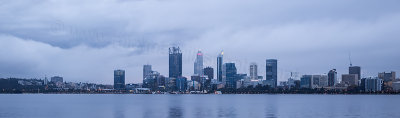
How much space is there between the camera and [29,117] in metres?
84.0

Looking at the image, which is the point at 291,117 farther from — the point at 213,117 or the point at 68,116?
the point at 68,116

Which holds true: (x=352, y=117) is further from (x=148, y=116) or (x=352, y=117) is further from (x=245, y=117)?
(x=148, y=116)

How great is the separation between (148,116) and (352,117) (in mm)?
36663

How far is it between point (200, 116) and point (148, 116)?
366 inches

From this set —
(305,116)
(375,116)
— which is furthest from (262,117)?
(375,116)

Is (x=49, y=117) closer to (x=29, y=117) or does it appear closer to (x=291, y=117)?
(x=29, y=117)

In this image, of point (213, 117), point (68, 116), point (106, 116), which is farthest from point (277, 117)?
point (68, 116)

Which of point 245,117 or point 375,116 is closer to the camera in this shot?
point 245,117

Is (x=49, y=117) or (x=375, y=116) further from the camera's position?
(x=375, y=116)

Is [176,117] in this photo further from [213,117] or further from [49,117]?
[49,117]

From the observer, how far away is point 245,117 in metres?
82.9

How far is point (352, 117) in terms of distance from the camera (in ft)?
282

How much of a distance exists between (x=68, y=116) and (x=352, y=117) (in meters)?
51.0

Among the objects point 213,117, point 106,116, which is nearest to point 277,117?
point 213,117
